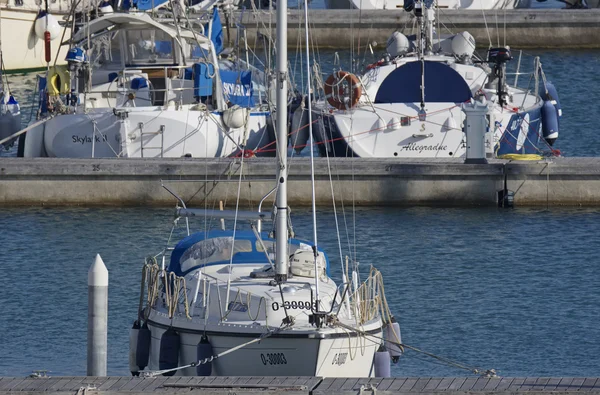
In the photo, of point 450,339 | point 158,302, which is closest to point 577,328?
point 450,339

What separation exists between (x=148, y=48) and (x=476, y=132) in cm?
699

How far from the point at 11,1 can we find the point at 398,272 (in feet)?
79.0

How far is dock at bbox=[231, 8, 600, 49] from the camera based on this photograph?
44906 millimetres

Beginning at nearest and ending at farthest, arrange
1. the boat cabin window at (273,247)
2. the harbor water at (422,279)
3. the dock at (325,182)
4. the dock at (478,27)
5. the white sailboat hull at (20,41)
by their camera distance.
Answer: the boat cabin window at (273,247), the harbor water at (422,279), the dock at (325,182), the white sailboat hull at (20,41), the dock at (478,27)

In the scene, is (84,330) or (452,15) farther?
(452,15)

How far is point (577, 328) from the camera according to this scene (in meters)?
19.7

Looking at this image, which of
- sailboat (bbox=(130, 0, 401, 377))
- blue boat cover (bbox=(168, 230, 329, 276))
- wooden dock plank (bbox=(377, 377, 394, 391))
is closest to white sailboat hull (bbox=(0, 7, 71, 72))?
blue boat cover (bbox=(168, 230, 329, 276))

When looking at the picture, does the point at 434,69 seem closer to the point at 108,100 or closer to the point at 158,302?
the point at 108,100

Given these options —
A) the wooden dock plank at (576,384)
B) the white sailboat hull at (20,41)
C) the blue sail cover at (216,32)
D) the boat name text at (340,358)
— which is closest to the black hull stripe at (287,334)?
the boat name text at (340,358)

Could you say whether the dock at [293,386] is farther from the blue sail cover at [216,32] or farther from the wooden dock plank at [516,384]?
the blue sail cover at [216,32]

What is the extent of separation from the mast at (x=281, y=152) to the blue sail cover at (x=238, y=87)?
44.2 feet

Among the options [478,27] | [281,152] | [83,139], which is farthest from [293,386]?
[478,27]

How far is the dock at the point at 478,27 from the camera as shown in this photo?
4491 centimetres

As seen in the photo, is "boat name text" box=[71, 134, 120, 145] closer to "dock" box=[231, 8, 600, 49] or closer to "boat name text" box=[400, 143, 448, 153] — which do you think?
"boat name text" box=[400, 143, 448, 153]
